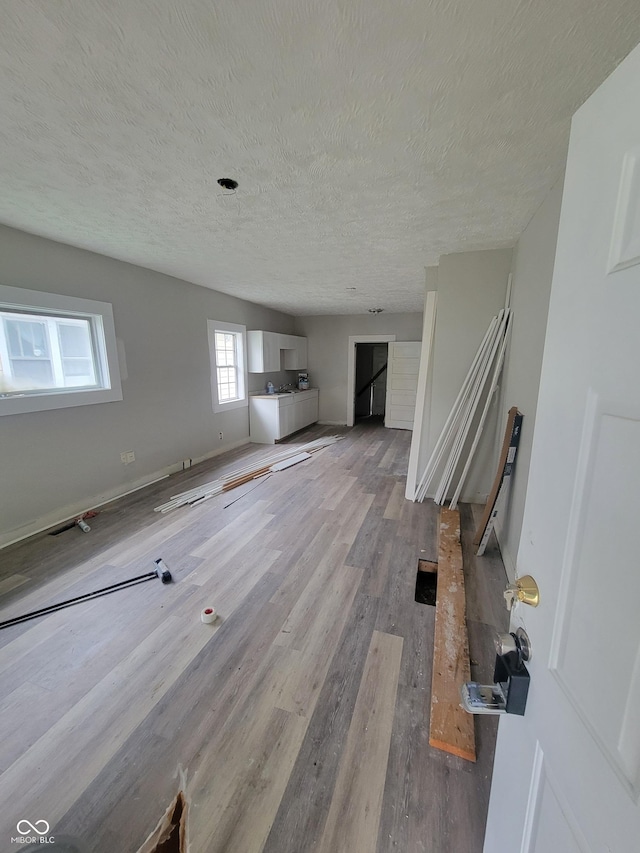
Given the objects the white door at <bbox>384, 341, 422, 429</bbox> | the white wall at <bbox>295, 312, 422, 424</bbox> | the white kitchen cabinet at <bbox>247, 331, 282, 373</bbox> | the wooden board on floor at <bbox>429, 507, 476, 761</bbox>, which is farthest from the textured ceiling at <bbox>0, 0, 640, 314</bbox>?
the white wall at <bbox>295, 312, 422, 424</bbox>

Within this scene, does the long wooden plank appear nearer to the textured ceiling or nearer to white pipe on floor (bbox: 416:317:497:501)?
white pipe on floor (bbox: 416:317:497:501)

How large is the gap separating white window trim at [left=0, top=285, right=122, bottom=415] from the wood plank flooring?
1096 millimetres

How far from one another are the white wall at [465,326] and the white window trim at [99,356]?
3182 mm

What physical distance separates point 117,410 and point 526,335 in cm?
369

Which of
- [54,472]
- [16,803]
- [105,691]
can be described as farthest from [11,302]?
[16,803]

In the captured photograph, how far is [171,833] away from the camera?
103cm

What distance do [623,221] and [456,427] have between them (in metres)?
2.98

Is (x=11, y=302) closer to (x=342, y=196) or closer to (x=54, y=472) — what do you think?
(x=54, y=472)

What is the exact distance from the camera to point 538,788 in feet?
1.89

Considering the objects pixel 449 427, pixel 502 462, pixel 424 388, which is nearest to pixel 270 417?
pixel 424 388

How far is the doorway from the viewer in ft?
27.5

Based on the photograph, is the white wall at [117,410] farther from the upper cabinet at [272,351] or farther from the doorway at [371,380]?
the doorway at [371,380]

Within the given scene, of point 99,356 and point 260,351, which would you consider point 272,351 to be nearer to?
point 260,351

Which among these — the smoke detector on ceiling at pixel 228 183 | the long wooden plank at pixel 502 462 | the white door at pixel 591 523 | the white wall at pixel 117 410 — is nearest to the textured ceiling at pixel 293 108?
the smoke detector on ceiling at pixel 228 183
